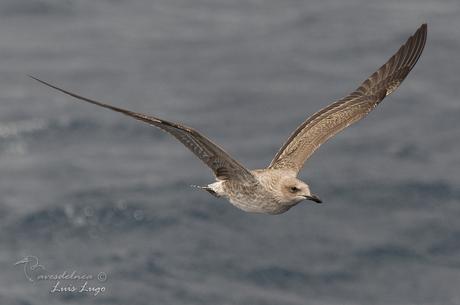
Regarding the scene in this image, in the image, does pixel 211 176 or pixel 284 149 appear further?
pixel 211 176

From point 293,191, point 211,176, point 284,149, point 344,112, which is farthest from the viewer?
point 211,176

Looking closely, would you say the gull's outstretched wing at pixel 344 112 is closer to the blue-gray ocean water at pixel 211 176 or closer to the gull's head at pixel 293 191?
the gull's head at pixel 293 191

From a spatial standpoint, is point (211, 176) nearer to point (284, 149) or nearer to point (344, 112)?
point (344, 112)

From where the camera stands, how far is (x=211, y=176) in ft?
133

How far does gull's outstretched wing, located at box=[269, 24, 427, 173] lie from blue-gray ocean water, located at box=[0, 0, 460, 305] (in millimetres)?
15799

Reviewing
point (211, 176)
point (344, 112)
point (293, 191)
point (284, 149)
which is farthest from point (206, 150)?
point (211, 176)

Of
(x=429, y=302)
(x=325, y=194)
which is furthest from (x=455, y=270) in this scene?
(x=325, y=194)

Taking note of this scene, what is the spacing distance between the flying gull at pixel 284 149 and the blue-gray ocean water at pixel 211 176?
52.3ft

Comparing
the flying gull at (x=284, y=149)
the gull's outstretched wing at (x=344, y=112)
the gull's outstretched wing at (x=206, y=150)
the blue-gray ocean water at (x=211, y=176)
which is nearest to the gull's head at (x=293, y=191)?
the flying gull at (x=284, y=149)

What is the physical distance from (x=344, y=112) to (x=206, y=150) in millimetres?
4659

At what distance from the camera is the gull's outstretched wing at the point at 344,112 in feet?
71.3

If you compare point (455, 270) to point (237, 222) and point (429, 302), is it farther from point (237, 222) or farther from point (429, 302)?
point (237, 222)

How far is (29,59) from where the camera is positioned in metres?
47.9

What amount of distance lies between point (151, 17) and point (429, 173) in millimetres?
16433
